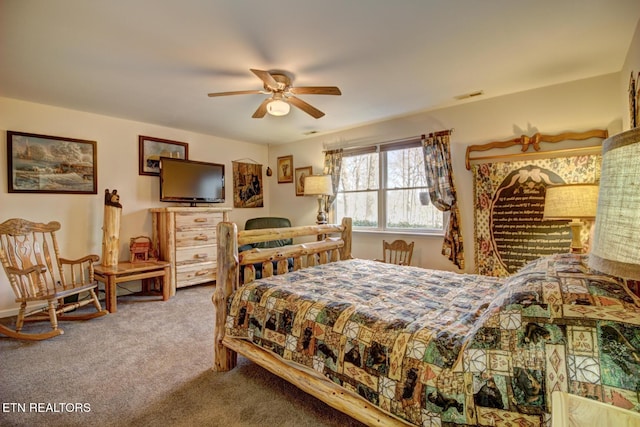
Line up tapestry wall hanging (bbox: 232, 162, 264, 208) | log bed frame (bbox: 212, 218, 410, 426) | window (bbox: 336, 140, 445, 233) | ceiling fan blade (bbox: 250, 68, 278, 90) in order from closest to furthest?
1. log bed frame (bbox: 212, 218, 410, 426)
2. ceiling fan blade (bbox: 250, 68, 278, 90)
3. window (bbox: 336, 140, 445, 233)
4. tapestry wall hanging (bbox: 232, 162, 264, 208)

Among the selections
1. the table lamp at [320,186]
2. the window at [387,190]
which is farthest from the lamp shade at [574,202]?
the table lamp at [320,186]

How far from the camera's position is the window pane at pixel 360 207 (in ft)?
14.9

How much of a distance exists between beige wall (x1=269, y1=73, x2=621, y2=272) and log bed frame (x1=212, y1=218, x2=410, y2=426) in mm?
1589

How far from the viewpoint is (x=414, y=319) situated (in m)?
1.48

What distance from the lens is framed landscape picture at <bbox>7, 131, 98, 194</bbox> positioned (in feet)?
11.0

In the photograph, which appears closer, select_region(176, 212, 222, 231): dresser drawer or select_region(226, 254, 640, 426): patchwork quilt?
select_region(226, 254, 640, 426): patchwork quilt

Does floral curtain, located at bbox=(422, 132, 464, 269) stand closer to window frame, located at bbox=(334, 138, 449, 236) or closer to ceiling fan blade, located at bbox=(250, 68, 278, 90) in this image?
window frame, located at bbox=(334, 138, 449, 236)

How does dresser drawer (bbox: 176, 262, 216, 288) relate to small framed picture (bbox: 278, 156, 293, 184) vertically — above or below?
below

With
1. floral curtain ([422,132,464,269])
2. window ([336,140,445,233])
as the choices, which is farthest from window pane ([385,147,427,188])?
floral curtain ([422,132,464,269])

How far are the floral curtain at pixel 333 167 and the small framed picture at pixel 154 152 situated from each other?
2.35 meters

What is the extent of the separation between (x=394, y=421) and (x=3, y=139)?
15.5 feet

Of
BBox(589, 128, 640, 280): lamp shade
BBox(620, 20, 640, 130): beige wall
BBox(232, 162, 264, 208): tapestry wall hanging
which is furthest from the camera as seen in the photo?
BBox(232, 162, 264, 208): tapestry wall hanging

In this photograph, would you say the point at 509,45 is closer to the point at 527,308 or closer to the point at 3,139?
the point at 527,308

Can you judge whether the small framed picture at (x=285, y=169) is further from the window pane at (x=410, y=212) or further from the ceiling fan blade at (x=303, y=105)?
the ceiling fan blade at (x=303, y=105)
